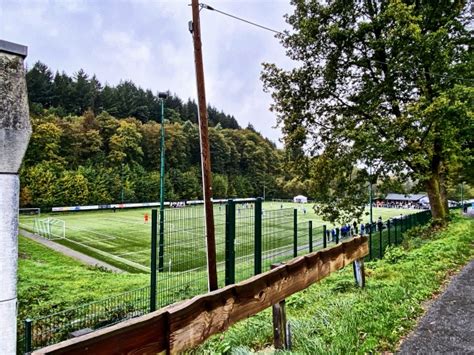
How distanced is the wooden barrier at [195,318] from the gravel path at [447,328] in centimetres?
111

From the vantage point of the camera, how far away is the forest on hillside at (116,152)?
54.8m

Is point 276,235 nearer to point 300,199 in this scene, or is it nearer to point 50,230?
point 50,230

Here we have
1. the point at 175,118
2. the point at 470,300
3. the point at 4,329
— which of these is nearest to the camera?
the point at 4,329

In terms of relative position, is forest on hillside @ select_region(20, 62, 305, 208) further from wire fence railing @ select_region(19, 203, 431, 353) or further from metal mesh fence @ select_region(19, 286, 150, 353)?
metal mesh fence @ select_region(19, 286, 150, 353)

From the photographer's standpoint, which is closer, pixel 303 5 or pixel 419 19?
pixel 419 19

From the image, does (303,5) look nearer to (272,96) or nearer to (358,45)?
(358,45)

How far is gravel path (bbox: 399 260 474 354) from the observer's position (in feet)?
10.4

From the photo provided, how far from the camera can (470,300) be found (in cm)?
461

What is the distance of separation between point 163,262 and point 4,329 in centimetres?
452

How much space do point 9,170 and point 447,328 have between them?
4.17 meters

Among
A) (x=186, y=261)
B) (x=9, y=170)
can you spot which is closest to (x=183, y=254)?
(x=186, y=261)

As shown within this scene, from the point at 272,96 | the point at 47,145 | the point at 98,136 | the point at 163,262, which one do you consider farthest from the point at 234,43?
the point at 98,136

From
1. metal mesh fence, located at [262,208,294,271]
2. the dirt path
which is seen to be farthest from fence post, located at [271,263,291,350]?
the dirt path

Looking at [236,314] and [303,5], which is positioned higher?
[303,5]
